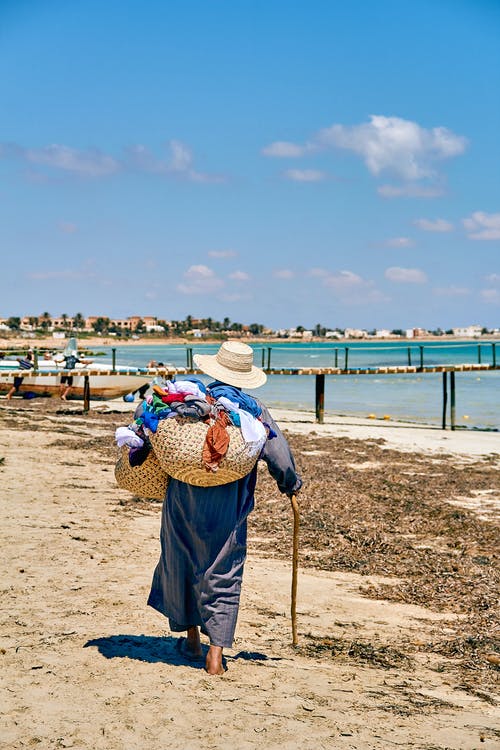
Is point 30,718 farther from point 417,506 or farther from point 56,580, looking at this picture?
point 417,506

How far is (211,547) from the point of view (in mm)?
4000

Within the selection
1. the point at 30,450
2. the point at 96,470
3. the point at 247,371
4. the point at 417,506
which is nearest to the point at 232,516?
the point at 247,371

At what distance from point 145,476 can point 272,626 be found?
4.89 feet

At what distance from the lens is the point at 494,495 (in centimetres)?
1011

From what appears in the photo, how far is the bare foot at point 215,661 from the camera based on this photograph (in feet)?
13.0

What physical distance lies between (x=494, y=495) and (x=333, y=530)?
3151mm

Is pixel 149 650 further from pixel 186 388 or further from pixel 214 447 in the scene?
pixel 186 388

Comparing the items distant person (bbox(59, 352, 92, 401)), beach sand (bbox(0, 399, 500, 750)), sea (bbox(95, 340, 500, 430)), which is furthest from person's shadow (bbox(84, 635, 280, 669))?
distant person (bbox(59, 352, 92, 401))

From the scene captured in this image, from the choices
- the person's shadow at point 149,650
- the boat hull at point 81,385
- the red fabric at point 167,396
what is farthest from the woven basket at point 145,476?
the boat hull at point 81,385

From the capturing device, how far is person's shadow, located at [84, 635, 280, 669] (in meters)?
4.14

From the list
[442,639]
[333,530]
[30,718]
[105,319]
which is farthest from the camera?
[105,319]

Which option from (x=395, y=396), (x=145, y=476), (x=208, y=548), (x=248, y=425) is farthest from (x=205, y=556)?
(x=395, y=396)

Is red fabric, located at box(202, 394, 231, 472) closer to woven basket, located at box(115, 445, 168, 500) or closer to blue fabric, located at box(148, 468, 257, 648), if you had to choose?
blue fabric, located at box(148, 468, 257, 648)

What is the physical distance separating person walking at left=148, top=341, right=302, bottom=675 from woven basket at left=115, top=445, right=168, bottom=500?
7cm
